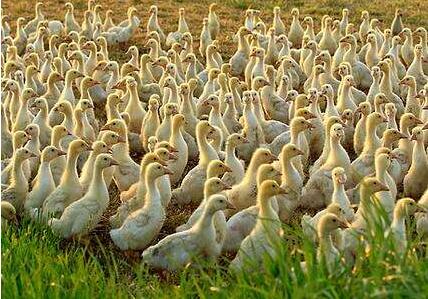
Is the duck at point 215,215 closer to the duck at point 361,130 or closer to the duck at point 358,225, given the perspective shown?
the duck at point 358,225

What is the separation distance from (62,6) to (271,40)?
7109 millimetres

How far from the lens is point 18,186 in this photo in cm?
903

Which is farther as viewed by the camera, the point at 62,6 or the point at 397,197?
the point at 62,6

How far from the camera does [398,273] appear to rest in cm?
507

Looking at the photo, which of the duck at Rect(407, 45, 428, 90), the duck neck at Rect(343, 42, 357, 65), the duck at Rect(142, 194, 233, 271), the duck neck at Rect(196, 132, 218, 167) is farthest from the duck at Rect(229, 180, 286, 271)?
the duck neck at Rect(343, 42, 357, 65)

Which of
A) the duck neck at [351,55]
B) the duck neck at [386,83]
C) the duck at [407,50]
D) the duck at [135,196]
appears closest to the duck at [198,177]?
the duck at [135,196]

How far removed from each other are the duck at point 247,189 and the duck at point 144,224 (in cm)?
81

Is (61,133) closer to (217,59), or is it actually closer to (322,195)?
(322,195)

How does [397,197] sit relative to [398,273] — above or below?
below

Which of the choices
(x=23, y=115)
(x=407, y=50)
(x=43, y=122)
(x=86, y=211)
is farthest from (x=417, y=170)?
(x=407, y=50)

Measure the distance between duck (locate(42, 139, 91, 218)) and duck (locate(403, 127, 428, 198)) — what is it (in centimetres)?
339

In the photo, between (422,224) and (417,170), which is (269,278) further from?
(417,170)

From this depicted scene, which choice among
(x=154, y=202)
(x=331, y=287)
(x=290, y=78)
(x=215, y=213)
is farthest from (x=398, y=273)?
(x=290, y=78)

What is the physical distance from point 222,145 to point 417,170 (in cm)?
239
